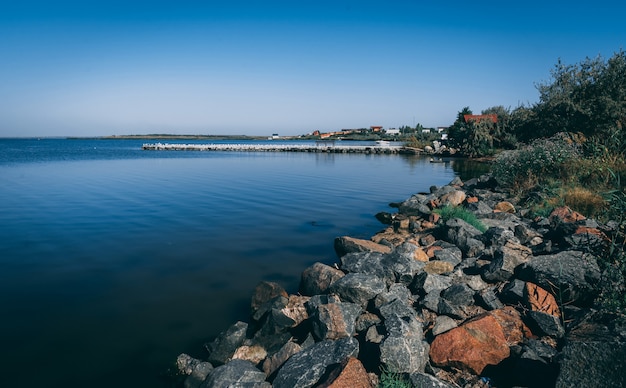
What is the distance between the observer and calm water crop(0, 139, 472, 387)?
5965mm

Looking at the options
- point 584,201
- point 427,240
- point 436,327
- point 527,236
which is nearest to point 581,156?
point 584,201

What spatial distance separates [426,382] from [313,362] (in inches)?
59.2

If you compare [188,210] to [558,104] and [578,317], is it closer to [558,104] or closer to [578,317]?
[578,317]

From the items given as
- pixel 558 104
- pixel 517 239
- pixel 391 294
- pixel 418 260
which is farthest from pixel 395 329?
pixel 558 104

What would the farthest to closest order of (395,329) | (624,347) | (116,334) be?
(116,334), (395,329), (624,347)

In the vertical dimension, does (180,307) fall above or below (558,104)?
below

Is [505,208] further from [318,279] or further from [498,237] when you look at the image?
[318,279]

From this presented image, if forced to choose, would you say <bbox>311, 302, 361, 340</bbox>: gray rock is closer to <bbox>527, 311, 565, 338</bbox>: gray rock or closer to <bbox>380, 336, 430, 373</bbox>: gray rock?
<bbox>380, 336, 430, 373</bbox>: gray rock

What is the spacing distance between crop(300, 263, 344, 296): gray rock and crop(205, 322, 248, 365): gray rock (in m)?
1.95

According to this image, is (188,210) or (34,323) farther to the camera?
(188,210)

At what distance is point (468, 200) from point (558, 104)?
26277 mm

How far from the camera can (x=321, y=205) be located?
1822cm

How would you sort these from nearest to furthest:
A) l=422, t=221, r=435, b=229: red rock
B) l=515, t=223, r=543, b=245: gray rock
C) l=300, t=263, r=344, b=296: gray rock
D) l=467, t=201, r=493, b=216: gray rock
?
l=300, t=263, r=344, b=296: gray rock, l=515, t=223, r=543, b=245: gray rock, l=422, t=221, r=435, b=229: red rock, l=467, t=201, r=493, b=216: gray rock

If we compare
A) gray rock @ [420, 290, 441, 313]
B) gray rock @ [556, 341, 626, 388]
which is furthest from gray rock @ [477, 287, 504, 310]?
gray rock @ [556, 341, 626, 388]
